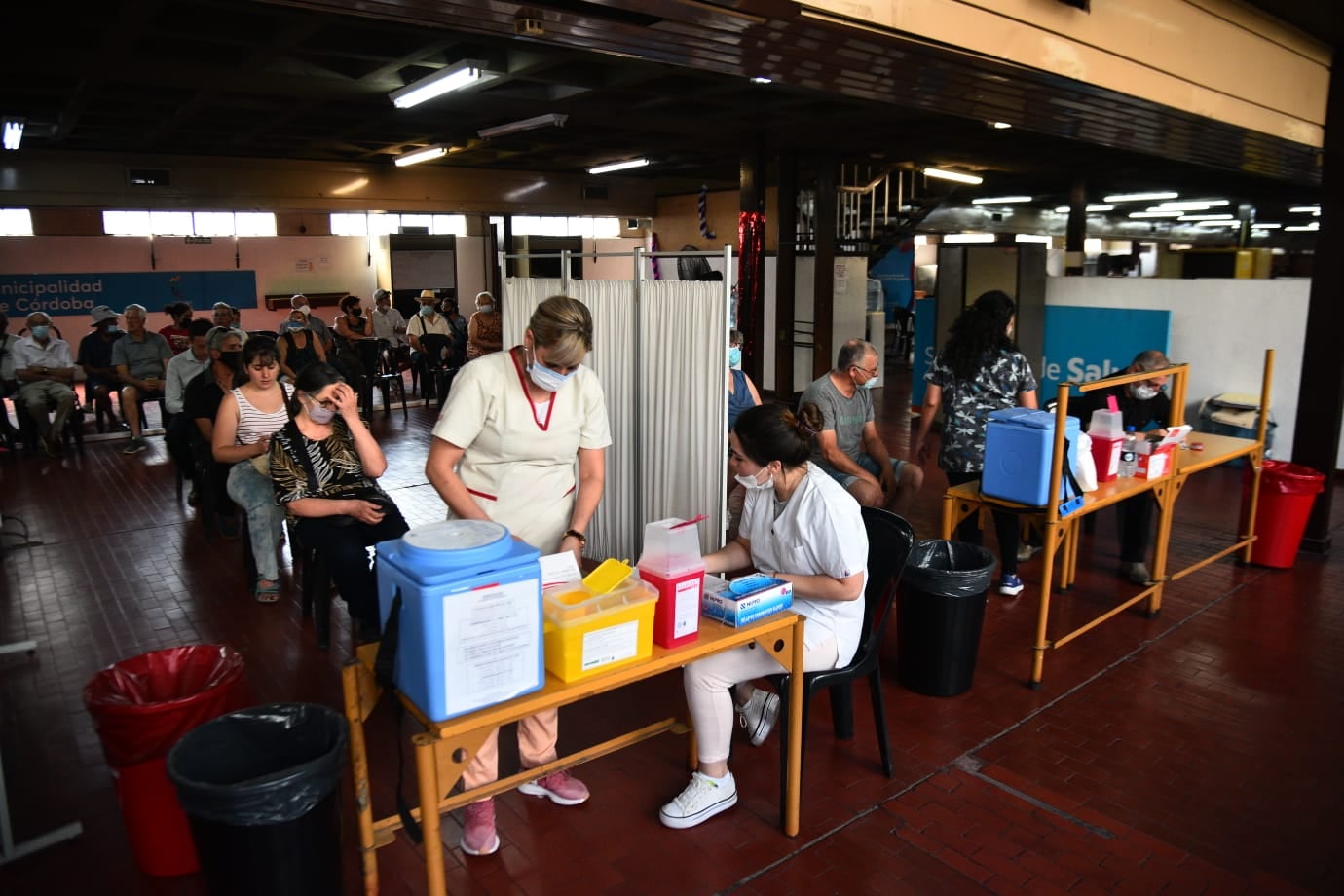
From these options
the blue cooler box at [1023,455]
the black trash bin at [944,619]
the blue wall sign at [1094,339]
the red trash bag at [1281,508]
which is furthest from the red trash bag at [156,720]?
the blue wall sign at [1094,339]

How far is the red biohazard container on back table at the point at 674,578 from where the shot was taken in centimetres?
262

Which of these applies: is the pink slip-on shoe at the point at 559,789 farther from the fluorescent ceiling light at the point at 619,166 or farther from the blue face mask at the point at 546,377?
the fluorescent ceiling light at the point at 619,166

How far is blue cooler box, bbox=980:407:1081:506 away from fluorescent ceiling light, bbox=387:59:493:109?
4561 mm

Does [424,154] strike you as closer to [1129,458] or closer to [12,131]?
[12,131]

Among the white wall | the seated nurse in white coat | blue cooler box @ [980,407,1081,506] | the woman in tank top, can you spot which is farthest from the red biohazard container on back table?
the white wall

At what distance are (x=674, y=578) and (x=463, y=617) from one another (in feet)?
2.12

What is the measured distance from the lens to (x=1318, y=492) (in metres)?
6.06

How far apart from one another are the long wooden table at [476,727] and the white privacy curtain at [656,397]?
4.87ft

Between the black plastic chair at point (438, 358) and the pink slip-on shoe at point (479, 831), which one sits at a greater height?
the black plastic chair at point (438, 358)

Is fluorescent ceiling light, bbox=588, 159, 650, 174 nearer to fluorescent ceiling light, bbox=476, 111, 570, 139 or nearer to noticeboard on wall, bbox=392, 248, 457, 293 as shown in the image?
noticeboard on wall, bbox=392, 248, 457, 293

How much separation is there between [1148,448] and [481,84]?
609 centimetres

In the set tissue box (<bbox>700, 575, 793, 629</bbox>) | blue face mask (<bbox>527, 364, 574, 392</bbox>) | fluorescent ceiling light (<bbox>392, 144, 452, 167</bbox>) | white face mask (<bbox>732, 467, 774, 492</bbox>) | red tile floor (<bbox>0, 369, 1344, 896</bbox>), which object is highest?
fluorescent ceiling light (<bbox>392, 144, 452, 167</bbox>)

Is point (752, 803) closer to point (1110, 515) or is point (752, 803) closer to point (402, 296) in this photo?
point (1110, 515)

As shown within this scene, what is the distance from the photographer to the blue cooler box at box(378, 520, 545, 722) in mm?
2176
